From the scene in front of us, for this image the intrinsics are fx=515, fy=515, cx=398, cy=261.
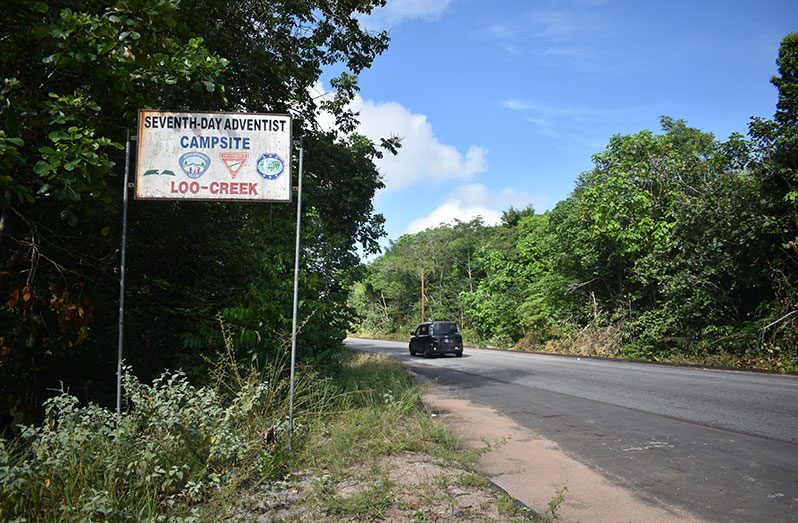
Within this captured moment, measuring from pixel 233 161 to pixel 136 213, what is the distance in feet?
5.30

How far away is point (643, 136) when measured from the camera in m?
29.3

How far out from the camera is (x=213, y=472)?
413cm

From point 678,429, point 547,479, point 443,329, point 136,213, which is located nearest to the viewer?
point 547,479

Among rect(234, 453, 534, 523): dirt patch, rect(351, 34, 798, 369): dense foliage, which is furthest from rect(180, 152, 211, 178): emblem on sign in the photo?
rect(351, 34, 798, 369): dense foliage

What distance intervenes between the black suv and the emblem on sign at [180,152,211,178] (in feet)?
68.0

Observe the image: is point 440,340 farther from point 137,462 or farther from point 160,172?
point 137,462

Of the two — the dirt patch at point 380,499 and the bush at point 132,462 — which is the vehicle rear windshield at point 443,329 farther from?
the bush at point 132,462

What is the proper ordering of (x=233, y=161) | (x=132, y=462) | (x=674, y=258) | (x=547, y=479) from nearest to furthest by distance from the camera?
(x=132, y=462) < (x=547, y=479) < (x=233, y=161) < (x=674, y=258)

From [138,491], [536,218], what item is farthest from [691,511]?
[536,218]

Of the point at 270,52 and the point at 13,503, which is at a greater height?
the point at 270,52

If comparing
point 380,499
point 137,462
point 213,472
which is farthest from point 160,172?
point 380,499

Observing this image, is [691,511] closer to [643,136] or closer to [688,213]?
[688,213]

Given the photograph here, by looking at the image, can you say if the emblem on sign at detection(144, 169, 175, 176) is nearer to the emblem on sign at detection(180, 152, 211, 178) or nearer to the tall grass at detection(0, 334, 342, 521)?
the emblem on sign at detection(180, 152, 211, 178)

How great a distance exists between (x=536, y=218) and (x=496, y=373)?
93.1 feet
